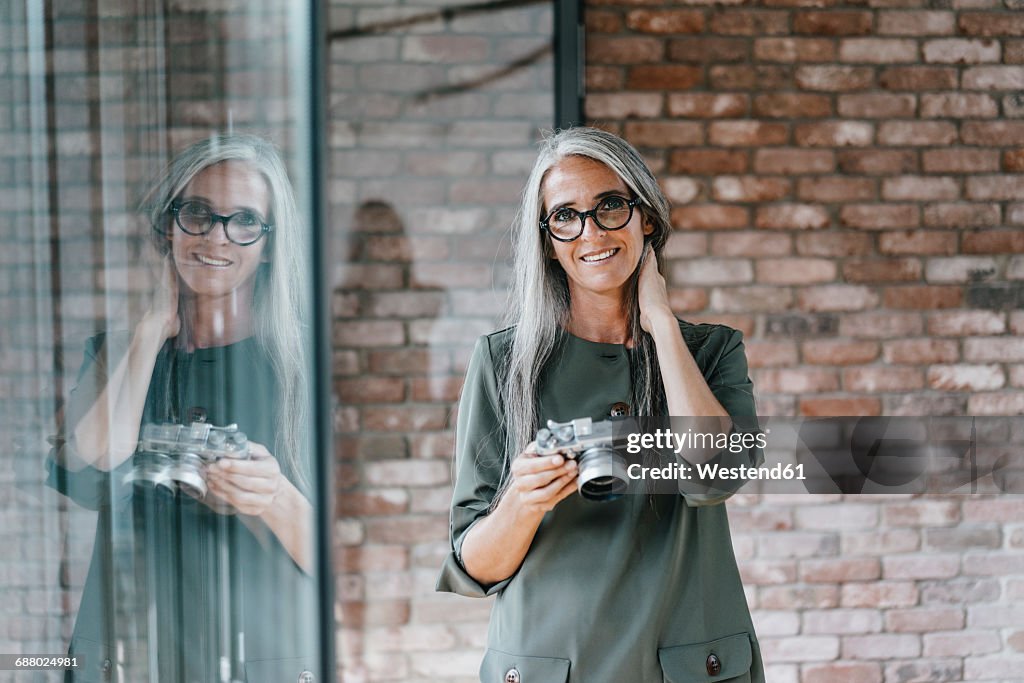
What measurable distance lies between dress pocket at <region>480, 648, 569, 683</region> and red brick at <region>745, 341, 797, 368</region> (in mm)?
530

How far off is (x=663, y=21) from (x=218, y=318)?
0.88 meters

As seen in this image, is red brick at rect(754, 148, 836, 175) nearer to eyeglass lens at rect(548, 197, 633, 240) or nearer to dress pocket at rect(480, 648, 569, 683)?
eyeglass lens at rect(548, 197, 633, 240)

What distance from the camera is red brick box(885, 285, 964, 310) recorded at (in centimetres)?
128

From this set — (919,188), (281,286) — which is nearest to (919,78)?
(919,188)

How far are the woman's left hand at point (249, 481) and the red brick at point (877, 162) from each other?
37.2 inches

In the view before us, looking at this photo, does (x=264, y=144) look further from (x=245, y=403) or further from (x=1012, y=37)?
(x=1012, y=37)

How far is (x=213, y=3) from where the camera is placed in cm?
82

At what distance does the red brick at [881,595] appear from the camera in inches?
51.4

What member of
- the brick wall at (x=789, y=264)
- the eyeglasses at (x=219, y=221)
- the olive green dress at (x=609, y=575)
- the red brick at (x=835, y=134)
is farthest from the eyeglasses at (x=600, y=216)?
the red brick at (x=835, y=134)

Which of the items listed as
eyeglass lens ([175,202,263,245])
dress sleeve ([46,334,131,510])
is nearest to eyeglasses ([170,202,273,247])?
eyeglass lens ([175,202,263,245])

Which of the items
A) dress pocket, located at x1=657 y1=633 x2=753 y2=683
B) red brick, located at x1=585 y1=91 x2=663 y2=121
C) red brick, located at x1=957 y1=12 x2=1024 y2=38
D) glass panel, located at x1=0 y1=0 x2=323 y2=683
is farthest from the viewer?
red brick, located at x1=585 y1=91 x2=663 y2=121

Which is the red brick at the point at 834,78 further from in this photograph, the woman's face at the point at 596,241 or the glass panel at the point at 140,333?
the glass panel at the point at 140,333

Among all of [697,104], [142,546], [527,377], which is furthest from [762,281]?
[142,546]

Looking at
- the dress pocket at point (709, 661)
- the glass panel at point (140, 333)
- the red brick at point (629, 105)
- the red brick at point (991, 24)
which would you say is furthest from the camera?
the red brick at point (629, 105)
